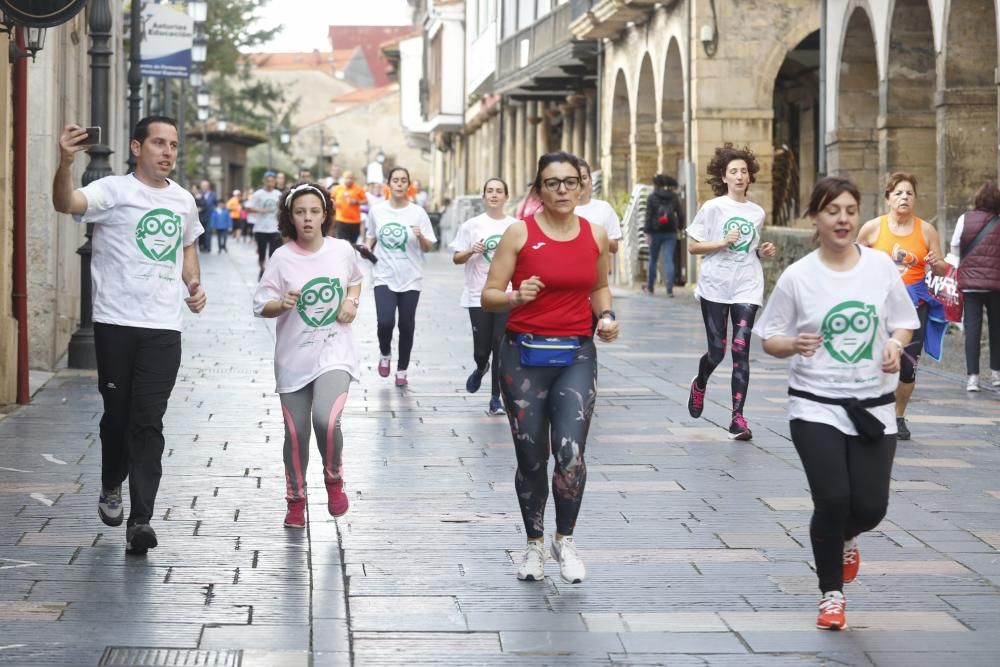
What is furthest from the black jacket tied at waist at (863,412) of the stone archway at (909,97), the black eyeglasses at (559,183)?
the stone archway at (909,97)

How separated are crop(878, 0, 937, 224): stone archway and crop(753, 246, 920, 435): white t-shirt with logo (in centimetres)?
1455

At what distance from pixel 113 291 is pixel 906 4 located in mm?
14578

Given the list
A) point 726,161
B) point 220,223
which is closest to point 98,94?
point 726,161

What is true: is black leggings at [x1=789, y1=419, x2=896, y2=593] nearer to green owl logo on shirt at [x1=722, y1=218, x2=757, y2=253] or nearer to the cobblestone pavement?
the cobblestone pavement

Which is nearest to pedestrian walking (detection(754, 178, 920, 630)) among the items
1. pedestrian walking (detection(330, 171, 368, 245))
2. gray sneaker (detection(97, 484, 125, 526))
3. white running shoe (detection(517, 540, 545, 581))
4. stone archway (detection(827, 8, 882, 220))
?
white running shoe (detection(517, 540, 545, 581))

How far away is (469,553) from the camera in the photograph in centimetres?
696

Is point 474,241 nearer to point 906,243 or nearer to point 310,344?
point 906,243

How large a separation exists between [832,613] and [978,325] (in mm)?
8392

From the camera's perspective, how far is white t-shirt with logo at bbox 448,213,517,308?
1227cm

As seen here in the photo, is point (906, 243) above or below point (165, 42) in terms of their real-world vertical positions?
below

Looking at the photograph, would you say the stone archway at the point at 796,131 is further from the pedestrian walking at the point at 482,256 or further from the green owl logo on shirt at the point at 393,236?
the pedestrian walking at the point at 482,256

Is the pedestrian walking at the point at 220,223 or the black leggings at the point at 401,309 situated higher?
the pedestrian walking at the point at 220,223

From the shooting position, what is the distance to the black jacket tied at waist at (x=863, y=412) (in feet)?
18.8

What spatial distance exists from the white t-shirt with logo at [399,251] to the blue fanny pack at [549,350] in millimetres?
7045
